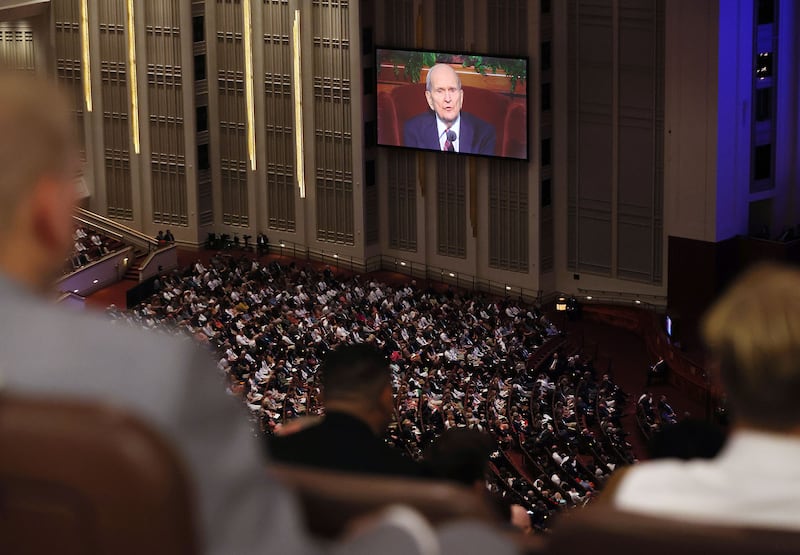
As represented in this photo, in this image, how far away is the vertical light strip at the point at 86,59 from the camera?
86.1 ft

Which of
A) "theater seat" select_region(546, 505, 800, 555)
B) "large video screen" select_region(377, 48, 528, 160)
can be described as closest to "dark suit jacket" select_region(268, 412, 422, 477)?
"theater seat" select_region(546, 505, 800, 555)

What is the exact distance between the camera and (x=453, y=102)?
2327 centimetres

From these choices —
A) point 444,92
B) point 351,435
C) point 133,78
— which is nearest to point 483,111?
point 444,92

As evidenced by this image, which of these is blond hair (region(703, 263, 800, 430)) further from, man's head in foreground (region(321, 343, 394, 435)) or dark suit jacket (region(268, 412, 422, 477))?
man's head in foreground (region(321, 343, 394, 435))

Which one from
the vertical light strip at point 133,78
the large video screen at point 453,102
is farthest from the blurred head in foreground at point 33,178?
the vertical light strip at point 133,78

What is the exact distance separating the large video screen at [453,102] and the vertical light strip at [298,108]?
1697 millimetres

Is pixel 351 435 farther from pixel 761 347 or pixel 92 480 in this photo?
pixel 92 480

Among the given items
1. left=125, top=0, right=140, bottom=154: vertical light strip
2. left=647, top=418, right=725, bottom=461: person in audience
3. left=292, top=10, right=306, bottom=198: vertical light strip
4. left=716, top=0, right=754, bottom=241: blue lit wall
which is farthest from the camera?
left=125, top=0, right=140, bottom=154: vertical light strip

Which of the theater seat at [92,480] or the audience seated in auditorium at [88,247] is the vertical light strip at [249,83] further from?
the theater seat at [92,480]

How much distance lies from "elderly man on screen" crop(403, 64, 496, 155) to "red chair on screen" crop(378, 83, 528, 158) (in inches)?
4.6

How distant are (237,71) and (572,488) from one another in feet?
45.9

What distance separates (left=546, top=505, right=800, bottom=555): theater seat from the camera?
1.09 meters

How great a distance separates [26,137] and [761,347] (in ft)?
2.08

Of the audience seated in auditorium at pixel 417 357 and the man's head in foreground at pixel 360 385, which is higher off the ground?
the man's head in foreground at pixel 360 385
